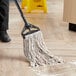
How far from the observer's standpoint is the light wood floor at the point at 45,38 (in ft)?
5.63

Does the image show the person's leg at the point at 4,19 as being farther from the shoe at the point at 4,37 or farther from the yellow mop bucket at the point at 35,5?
the yellow mop bucket at the point at 35,5

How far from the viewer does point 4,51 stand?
194 centimetres

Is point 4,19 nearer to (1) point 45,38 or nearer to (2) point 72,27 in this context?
(1) point 45,38

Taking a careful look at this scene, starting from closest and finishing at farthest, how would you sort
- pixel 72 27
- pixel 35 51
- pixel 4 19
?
pixel 35 51
pixel 4 19
pixel 72 27

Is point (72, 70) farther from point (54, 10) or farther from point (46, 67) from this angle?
point (54, 10)

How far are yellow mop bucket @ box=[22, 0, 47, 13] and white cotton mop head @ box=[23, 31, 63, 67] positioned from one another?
119 centimetres

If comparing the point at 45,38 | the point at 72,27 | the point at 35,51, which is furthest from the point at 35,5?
the point at 35,51

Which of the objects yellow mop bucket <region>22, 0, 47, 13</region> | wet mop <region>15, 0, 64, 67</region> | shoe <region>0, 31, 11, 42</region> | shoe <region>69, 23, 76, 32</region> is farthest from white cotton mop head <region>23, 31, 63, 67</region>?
yellow mop bucket <region>22, 0, 47, 13</region>

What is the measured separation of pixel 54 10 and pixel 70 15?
74 centimetres

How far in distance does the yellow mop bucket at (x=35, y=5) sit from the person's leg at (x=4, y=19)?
822mm

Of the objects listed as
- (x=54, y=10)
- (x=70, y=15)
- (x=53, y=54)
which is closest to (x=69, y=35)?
(x=70, y=15)

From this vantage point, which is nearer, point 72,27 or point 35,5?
point 72,27

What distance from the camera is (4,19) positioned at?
2104 mm

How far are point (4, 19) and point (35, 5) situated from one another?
0.94m
